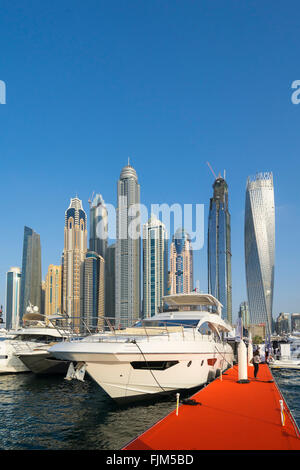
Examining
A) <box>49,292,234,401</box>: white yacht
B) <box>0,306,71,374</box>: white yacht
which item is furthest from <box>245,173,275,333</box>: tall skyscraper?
<box>49,292,234,401</box>: white yacht

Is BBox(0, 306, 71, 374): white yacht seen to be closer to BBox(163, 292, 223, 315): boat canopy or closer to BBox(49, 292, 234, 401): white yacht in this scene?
BBox(163, 292, 223, 315): boat canopy

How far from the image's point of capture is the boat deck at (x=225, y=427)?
8.32 m

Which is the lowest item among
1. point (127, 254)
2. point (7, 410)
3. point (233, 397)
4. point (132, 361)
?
point (7, 410)

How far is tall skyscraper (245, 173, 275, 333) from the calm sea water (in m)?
139

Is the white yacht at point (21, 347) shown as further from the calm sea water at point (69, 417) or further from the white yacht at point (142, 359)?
the white yacht at point (142, 359)

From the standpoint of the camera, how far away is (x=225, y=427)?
977cm

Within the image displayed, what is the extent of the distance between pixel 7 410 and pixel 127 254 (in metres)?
181

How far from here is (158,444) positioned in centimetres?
830

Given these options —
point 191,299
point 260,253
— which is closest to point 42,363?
point 191,299

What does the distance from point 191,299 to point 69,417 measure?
11.5 meters

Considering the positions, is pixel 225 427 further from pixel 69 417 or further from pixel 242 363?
pixel 242 363
